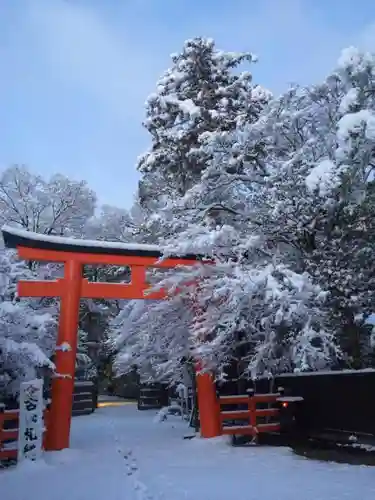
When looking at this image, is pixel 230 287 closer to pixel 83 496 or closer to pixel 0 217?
pixel 83 496

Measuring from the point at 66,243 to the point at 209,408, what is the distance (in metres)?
5.08

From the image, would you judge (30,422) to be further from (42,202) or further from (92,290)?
(42,202)

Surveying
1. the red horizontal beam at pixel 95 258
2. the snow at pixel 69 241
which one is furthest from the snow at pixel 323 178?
the snow at pixel 69 241

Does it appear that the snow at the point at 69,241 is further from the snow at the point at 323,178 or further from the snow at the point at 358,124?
the snow at the point at 358,124

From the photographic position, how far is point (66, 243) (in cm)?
1102

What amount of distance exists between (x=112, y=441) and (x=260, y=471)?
567 cm

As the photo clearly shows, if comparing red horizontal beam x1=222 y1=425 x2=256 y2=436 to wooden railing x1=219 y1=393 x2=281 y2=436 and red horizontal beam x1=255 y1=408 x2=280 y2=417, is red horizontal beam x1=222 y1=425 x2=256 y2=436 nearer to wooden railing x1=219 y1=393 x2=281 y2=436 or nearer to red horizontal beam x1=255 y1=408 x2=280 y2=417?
wooden railing x1=219 y1=393 x2=281 y2=436

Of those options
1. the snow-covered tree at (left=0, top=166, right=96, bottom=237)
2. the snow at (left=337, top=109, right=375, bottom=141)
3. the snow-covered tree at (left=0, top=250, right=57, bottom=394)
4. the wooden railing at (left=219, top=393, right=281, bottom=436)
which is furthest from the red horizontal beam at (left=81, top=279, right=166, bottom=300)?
the snow-covered tree at (left=0, top=166, right=96, bottom=237)

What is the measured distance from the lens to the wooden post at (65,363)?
1023 centimetres

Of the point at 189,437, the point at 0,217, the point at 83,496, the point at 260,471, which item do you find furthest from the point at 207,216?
the point at 0,217

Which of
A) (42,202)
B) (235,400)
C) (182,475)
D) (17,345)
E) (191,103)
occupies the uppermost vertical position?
(191,103)

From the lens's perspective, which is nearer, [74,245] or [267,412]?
[267,412]

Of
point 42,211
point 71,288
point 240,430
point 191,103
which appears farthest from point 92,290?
point 42,211

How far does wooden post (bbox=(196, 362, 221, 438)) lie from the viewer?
11297 millimetres
